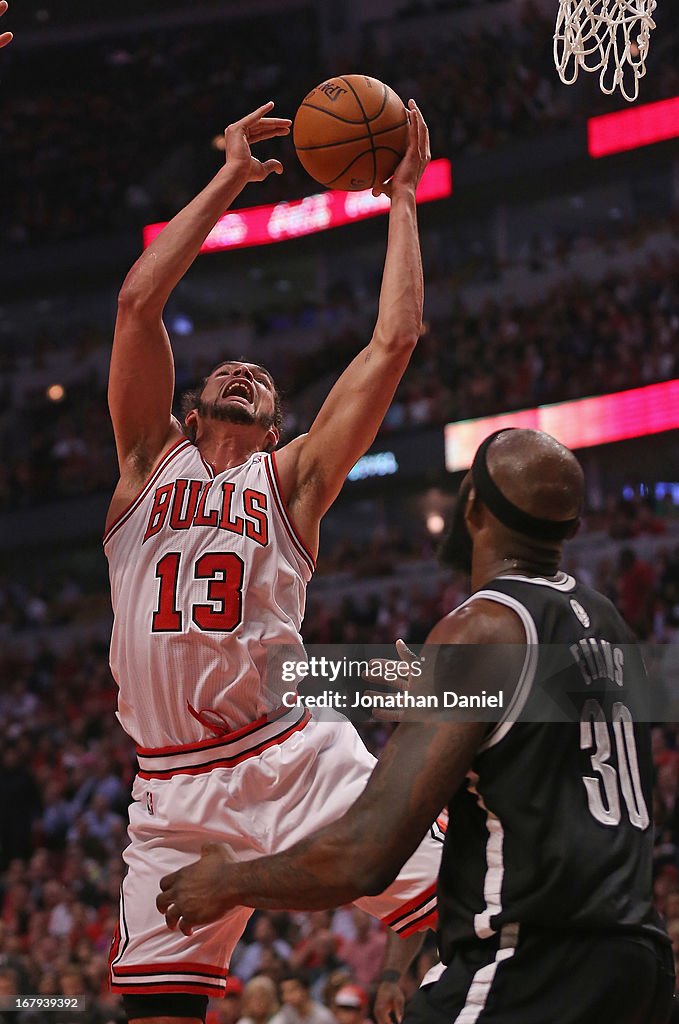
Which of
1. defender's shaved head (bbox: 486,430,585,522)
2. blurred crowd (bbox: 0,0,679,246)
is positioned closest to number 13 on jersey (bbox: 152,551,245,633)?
defender's shaved head (bbox: 486,430,585,522)

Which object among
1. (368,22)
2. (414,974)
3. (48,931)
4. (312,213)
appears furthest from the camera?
(368,22)

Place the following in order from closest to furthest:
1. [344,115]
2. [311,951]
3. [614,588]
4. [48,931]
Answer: [344,115] < [311,951] < [48,931] < [614,588]

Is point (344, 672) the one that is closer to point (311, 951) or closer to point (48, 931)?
point (311, 951)

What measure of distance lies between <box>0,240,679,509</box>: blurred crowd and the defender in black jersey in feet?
34.1

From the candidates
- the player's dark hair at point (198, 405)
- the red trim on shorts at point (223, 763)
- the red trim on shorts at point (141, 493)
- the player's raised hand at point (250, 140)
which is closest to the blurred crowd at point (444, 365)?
the player's dark hair at point (198, 405)

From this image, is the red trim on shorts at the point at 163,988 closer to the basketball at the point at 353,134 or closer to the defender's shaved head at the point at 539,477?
the defender's shaved head at the point at 539,477

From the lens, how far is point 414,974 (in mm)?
7293

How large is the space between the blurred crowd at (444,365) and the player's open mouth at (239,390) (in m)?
8.63

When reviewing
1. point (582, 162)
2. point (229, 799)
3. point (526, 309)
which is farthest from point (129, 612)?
point (582, 162)

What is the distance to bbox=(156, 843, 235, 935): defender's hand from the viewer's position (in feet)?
7.81

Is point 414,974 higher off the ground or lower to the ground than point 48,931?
higher

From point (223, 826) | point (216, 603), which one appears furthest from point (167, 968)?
point (216, 603)

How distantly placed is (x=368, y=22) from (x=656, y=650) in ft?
41.8

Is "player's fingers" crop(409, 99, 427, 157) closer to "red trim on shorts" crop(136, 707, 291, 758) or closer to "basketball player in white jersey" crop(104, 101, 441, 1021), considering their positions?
"basketball player in white jersey" crop(104, 101, 441, 1021)
